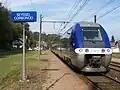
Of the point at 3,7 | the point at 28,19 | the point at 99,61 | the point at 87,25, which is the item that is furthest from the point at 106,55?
the point at 3,7

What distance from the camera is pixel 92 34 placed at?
1881 cm

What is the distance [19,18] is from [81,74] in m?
6.26

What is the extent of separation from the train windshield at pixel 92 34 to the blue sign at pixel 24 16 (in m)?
4.38

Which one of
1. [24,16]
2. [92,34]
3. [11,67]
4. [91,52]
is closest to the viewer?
[24,16]

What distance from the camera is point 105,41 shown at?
18391mm

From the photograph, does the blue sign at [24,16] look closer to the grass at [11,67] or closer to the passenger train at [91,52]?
the grass at [11,67]

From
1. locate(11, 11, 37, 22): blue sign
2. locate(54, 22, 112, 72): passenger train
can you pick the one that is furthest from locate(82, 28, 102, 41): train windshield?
locate(11, 11, 37, 22): blue sign

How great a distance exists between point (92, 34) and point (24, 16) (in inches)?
202

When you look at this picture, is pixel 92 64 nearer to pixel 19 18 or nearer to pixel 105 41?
pixel 105 41

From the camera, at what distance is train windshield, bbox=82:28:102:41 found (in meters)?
18.5

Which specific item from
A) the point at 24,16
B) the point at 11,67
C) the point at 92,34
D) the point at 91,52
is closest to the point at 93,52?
the point at 91,52

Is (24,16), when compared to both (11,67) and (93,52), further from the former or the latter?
(11,67)

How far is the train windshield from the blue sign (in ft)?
14.4

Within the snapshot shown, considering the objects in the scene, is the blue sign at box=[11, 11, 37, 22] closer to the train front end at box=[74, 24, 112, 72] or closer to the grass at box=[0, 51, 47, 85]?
the grass at box=[0, 51, 47, 85]
